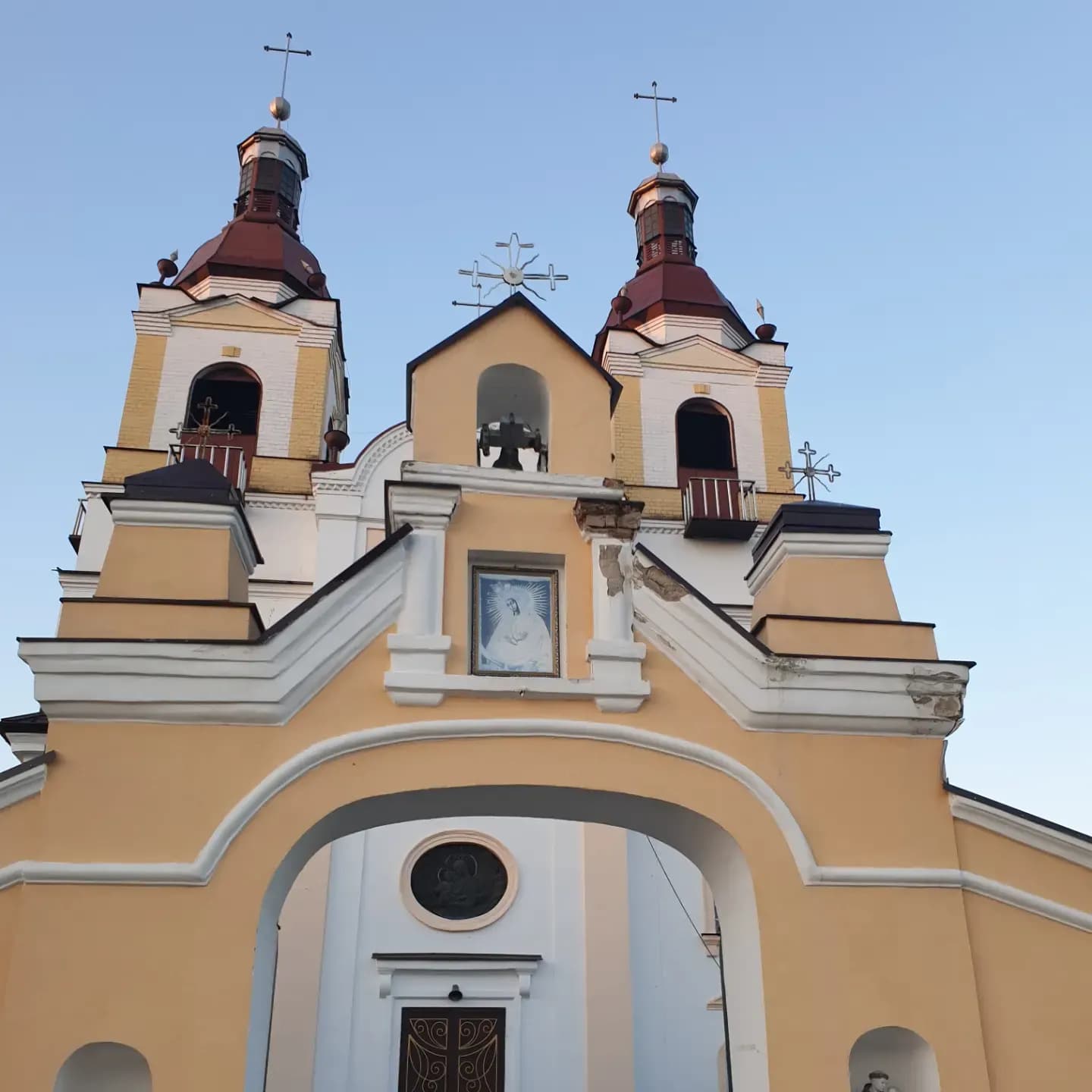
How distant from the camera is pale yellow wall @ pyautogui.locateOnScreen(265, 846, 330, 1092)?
12.3 meters

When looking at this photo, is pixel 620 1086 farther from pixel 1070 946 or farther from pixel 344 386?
pixel 344 386

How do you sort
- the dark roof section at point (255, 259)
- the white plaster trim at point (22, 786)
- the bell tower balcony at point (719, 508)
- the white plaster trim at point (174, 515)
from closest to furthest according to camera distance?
the white plaster trim at point (22, 786) < the white plaster trim at point (174, 515) < the bell tower balcony at point (719, 508) < the dark roof section at point (255, 259)

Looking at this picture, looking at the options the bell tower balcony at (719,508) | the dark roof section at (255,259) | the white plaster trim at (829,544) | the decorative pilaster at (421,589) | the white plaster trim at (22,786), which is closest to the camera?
the white plaster trim at (22,786)

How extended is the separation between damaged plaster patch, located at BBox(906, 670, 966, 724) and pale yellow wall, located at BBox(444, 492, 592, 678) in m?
2.16

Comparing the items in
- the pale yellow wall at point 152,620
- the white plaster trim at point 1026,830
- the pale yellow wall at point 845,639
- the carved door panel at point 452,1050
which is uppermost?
the pale yellow wall at point 845,639

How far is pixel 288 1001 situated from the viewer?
1270 cm

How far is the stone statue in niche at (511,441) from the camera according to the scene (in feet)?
29.9

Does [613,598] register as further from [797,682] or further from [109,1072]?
[109,1072]

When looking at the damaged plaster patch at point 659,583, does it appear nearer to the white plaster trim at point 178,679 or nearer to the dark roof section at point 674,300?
the white plaster trim at point 178,679

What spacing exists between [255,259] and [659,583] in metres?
14.5

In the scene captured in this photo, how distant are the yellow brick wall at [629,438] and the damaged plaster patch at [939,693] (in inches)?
367

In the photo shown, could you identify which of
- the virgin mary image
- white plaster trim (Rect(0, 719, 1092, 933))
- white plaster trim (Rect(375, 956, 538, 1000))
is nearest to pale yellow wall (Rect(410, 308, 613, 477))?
the virgin mary image

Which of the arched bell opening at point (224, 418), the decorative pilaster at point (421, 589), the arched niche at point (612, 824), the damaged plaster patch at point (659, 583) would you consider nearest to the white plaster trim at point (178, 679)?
the decorative pilaster at point (421, 589)

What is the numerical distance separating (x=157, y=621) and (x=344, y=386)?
14759 mm
